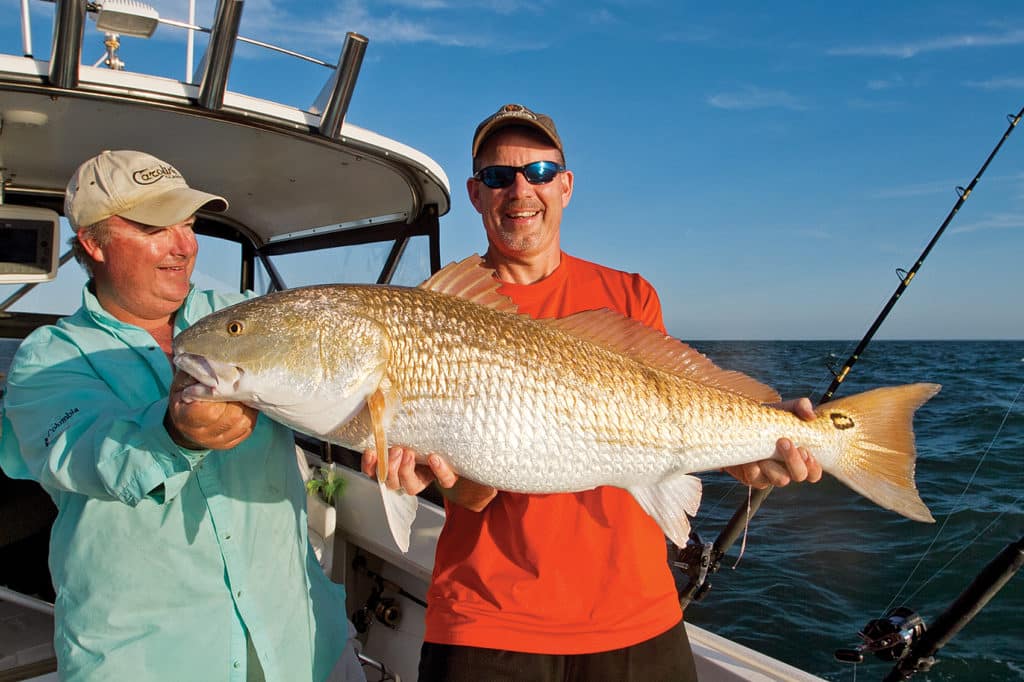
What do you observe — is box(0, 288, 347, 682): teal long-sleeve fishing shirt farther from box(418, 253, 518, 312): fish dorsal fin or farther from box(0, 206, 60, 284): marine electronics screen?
box(0, 206, 60, 284): marine electronics screen

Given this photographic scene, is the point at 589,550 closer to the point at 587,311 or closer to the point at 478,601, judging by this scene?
the point at 478,601

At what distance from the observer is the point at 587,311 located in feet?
8.04

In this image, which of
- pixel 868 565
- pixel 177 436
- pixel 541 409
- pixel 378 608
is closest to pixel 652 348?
pixel 541 409

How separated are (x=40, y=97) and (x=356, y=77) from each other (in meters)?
1.51

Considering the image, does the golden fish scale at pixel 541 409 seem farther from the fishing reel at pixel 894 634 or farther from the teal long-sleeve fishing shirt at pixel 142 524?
the fishing reel at pixel 894 634

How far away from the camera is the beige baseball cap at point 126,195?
231 cm

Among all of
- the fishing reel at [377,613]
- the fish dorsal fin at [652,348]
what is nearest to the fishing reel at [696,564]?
the fish dorsal fin at [652,348]

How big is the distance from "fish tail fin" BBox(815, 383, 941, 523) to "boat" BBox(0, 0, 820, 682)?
0.96 m

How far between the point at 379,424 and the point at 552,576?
2.60 ft

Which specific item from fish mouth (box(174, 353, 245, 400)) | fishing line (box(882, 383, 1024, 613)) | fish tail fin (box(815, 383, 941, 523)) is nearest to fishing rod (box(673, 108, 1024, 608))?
fish tail fin (box(815, 383, 941, 523))

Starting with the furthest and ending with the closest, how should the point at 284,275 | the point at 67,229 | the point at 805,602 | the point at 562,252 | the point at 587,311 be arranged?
the point at 805,602
the point at 284,275
the point at 67,229
the point at 562,252
the point at 587,311

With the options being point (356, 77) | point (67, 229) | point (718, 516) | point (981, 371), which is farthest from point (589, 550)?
point (981, 371)

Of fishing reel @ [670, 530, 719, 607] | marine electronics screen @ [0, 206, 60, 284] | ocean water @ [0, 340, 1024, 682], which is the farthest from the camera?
ocean water @ [0, 340, 1024, 682]

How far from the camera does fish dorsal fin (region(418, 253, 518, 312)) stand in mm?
2408
